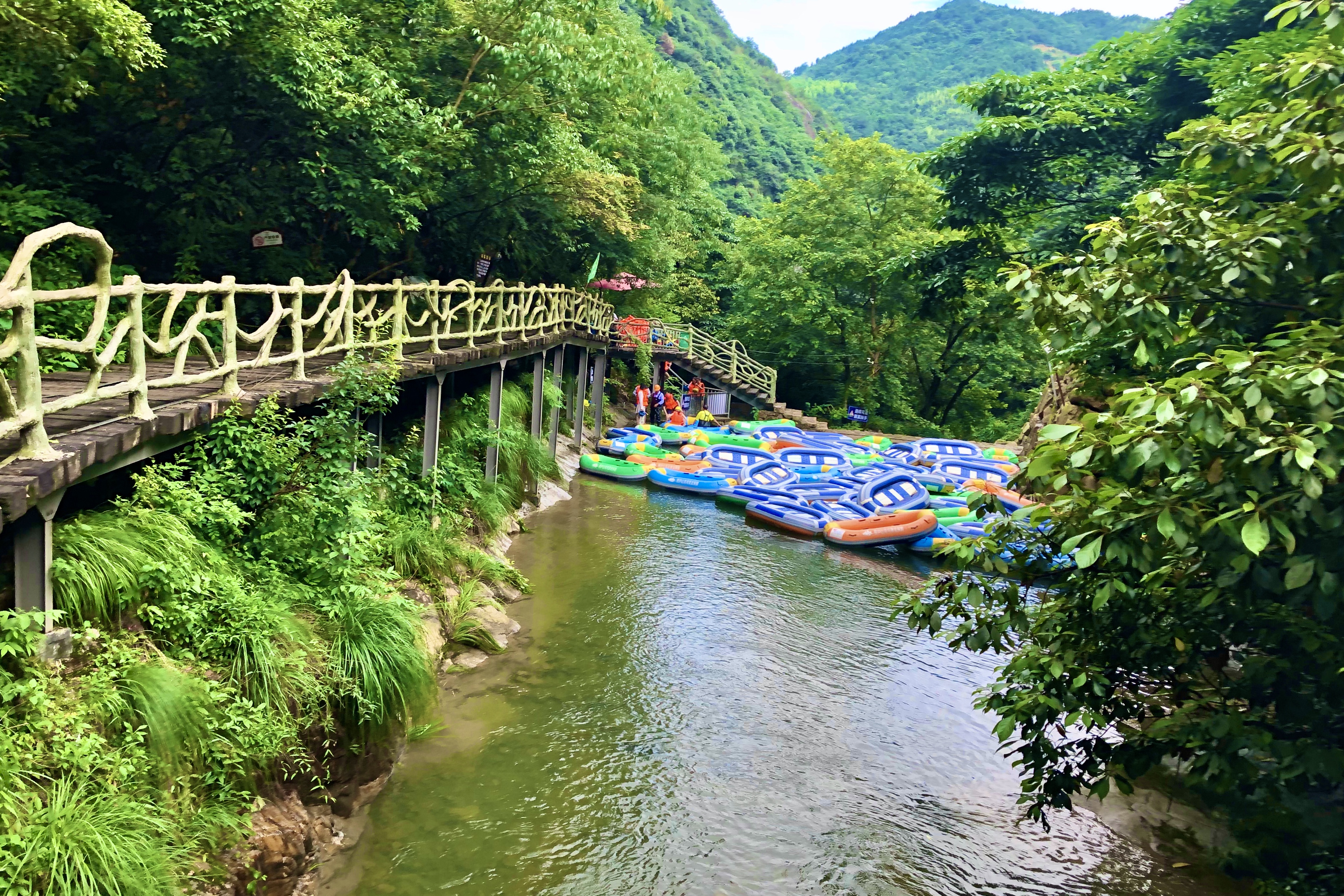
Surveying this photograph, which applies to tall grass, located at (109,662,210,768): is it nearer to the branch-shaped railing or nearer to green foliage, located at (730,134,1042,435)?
the branch-shaped railing

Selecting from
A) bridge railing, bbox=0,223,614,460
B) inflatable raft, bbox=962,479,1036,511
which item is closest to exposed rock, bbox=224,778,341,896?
bridge railing, bbox=0,223,614,460

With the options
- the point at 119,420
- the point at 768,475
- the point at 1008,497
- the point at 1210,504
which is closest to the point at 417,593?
the point at 119,420

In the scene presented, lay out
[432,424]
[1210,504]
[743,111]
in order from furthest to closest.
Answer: [743,111]
[432,424]
[1210,504]

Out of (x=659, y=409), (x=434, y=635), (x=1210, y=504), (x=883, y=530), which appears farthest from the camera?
(x=659, y=409)

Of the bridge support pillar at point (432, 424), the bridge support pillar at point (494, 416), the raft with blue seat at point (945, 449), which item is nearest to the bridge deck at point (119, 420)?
the bridge support pillar at point (432, 424)

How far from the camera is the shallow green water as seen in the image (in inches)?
237

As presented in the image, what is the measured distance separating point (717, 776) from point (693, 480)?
507 inches

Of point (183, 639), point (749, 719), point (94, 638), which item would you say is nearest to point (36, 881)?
point (94, 638)

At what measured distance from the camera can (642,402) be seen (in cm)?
2792

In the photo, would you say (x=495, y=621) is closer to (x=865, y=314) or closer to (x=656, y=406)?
(x=656, y=406)

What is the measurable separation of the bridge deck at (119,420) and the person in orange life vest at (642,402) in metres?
18.6

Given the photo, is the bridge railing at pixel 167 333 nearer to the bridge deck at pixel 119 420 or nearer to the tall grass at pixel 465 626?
the bridge deck at pixel 119 420

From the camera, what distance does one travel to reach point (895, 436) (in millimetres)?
29484

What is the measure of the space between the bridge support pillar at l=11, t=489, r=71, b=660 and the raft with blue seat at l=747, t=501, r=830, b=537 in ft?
44.4
